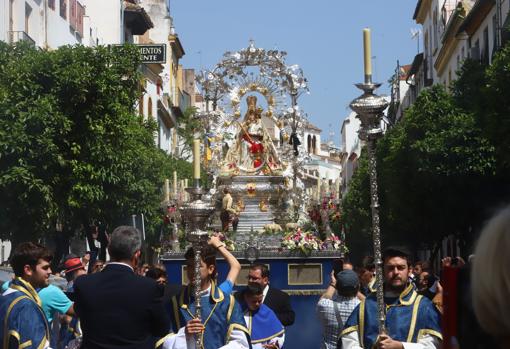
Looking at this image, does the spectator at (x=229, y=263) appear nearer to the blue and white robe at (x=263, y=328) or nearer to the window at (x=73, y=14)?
the blue and white robe at (x=263, y=328)

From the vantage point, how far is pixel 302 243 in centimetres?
1881

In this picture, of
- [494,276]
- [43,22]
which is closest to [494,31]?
[43,22]

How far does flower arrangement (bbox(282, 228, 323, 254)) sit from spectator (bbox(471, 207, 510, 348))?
15.9 m

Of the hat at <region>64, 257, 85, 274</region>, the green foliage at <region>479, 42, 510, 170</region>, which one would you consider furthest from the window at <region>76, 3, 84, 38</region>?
the hat at <region>64, 257, 85, 274</region>

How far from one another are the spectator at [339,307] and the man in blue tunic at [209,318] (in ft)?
8.02

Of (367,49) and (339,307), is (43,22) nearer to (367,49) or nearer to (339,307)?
(339,307)

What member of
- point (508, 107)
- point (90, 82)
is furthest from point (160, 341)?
point (90, 82)

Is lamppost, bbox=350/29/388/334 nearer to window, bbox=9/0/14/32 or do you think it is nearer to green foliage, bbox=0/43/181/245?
green foliage, bbox=0/43/181/245

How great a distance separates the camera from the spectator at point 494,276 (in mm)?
2727

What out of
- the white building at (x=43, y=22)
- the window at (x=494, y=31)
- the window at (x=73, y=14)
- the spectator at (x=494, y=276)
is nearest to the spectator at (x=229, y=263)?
the spectator at (x=494, y=276)

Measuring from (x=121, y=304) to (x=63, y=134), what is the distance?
69.8 ft

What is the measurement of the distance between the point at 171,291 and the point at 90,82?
17774mm

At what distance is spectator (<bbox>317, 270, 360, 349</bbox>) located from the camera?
1018cm

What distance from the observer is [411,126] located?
3756 centimetres
